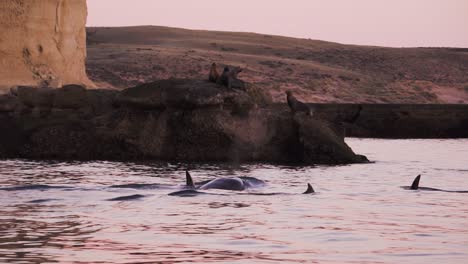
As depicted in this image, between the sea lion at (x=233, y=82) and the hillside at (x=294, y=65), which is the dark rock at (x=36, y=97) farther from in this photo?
the hillside at (x=294, y=65)

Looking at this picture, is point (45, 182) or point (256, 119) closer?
point (45, 182)

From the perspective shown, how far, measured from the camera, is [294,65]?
108 meters

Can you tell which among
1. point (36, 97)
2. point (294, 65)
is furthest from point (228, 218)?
point (294, 65)

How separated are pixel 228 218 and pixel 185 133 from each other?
473 inches

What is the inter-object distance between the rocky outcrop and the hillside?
186ft

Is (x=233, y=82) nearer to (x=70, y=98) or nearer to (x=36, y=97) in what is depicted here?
(x=70, y=98)

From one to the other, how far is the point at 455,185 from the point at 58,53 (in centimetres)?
2938

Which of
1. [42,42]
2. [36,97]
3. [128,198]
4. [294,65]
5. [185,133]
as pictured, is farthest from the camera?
[294,65]

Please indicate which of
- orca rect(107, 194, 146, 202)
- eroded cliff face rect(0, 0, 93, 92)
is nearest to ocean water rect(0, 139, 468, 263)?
orca rect(107, 194, 146, 202)

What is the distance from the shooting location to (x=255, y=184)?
62.8 feet

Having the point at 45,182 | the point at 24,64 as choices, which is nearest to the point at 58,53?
the point at 24,64

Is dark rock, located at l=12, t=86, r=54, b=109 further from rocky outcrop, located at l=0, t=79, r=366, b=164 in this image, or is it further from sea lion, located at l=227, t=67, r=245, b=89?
sea lion, located at l=227, t=67, r=245, b=89

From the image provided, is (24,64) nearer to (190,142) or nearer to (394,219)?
(190,142)

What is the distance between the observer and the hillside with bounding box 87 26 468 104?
3674 inches
